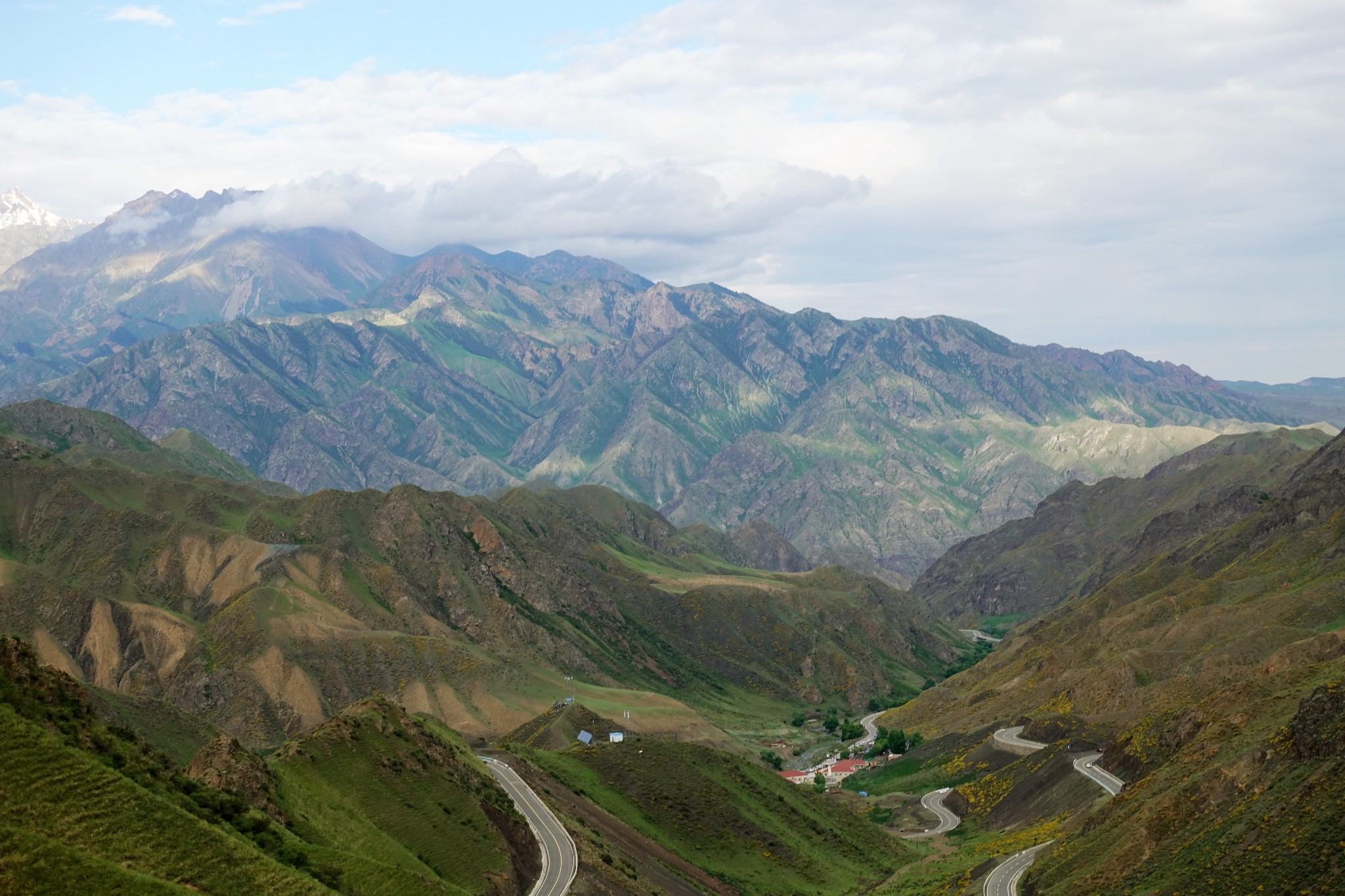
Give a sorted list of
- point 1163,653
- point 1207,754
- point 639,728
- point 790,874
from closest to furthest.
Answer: point 1207,754 → point 790,874 → point 1163,653 → point 639,728

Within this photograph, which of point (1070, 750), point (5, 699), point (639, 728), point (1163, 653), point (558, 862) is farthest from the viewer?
point (639, 728)

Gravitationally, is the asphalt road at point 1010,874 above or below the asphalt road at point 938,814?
above

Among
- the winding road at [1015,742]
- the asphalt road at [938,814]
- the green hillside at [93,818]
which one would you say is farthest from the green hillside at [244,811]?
the winding road at [1015,742]

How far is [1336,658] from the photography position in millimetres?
120562

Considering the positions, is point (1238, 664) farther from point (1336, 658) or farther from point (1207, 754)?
point (1207, 754)

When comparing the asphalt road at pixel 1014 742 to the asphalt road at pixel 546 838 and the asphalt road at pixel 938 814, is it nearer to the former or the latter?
the asphalt road at pixel 938 814

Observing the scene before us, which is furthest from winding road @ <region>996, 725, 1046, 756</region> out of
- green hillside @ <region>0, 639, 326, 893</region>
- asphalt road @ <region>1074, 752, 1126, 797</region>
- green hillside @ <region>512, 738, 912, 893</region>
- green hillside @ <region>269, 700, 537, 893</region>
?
green hillside @ <region>0, 639, 326, 893</region>

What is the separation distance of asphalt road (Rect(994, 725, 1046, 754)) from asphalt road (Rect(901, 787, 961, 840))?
9.59 meters

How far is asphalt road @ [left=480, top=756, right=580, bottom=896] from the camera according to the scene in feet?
267

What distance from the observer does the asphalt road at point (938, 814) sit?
144 meters

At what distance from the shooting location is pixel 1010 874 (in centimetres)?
9969

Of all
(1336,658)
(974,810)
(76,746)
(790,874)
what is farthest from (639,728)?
(76,746)

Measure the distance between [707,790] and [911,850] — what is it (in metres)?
24.9

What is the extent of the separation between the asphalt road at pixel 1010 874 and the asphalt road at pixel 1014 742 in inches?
2003
